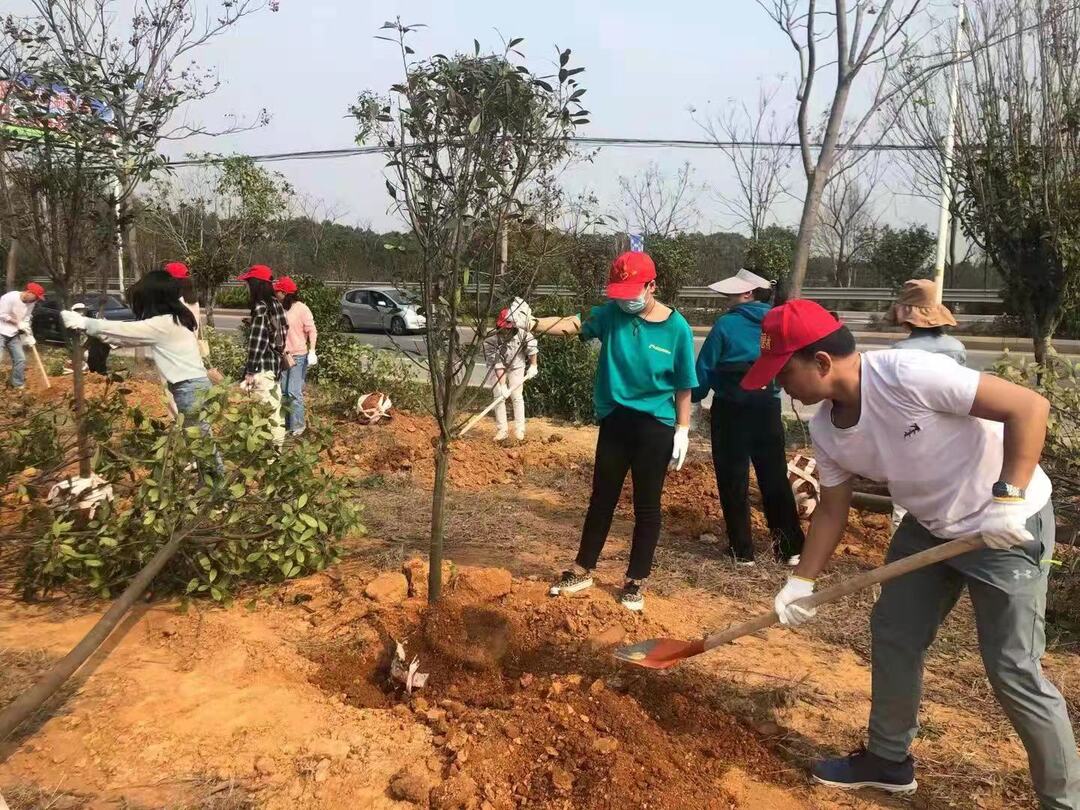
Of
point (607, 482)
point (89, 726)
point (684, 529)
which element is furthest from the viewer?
point (684, 529)

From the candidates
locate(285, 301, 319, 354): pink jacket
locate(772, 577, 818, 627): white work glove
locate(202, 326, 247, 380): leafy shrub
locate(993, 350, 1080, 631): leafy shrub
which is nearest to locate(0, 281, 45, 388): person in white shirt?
locate(202, 326, 247, 380): leafy shrub

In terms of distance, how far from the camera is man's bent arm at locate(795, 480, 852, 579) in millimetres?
2475

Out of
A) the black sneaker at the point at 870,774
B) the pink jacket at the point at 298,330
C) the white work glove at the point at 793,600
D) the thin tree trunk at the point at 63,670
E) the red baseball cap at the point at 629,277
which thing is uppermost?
the red baseball cap at the point at 629,277

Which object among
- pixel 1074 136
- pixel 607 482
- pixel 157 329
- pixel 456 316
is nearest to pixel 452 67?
pixel 456 316

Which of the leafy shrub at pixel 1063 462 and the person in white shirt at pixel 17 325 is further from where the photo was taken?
the person in white shirt at pixel 17 325

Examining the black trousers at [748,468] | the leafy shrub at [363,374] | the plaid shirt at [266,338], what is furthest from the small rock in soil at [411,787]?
the leafy shrub at [363,374]

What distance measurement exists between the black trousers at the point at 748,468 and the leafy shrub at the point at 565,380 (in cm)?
423

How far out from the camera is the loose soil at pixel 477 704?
246 centimetres

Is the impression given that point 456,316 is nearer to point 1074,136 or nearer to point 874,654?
point 874,654

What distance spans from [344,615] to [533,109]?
2.30 metres

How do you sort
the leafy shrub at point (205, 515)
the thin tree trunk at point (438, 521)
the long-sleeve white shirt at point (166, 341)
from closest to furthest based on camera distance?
1. the thin tree trunk at point (438, 521)
2. the leafy shrub at point (205, 515)
3. the long-sleeve white shirt at point (166, 341)

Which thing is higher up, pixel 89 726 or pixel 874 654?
pixel 874 654

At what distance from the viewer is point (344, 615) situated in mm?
3590

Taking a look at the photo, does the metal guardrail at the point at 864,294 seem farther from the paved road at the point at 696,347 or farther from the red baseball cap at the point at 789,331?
the red baseball cap at the point at 789,331
